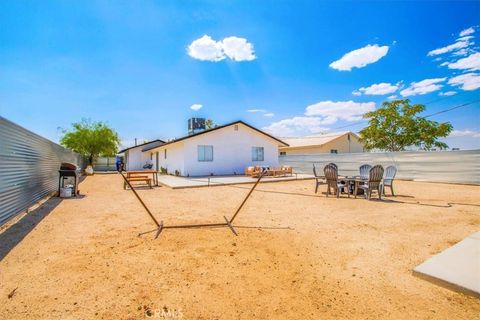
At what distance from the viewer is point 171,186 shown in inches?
471

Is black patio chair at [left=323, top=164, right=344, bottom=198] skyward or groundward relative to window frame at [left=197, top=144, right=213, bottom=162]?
groundward

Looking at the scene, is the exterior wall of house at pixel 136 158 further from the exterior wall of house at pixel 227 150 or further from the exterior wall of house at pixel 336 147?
the exterior wall of house at pixel 336 147

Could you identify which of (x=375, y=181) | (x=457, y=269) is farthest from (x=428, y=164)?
(x=457, y=269)

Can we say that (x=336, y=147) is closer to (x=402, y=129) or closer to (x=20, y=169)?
(x=402, y=129)

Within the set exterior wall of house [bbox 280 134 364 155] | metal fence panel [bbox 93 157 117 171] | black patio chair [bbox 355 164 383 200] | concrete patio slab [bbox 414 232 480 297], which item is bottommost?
concrete patio slab [bbox 414 232 480 297]

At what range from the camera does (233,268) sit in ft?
10.4

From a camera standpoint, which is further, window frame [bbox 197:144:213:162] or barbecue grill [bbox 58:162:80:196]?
window frame [bbox 197:144:213:162]

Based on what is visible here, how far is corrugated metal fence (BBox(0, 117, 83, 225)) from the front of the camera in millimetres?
4984

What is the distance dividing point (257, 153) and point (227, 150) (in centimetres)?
290

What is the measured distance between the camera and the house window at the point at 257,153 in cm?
1995

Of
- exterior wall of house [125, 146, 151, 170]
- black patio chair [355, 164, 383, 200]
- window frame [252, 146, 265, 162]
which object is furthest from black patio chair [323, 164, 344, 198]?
exterior wall of house [125, 146, 151, 170]

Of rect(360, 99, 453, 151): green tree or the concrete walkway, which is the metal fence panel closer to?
the concrete walkway

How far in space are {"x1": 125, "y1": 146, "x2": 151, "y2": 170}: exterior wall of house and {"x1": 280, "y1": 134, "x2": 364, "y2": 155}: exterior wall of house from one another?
1835cm

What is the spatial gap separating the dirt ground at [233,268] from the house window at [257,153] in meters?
14.0
